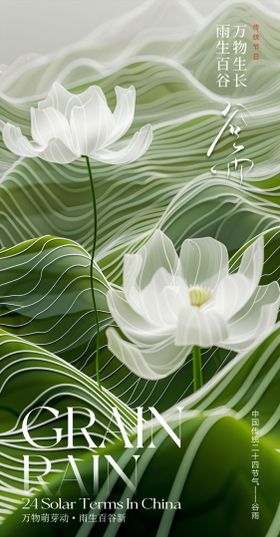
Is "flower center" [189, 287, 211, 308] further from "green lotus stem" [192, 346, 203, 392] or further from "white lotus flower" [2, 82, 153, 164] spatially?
"white lotus flower" [2, 82, 153, 164]

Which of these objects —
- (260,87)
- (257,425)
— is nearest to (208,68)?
(260,87)

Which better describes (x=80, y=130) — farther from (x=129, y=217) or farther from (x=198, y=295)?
(x=198, y=295)

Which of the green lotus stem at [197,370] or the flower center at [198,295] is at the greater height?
the flower center at [198,295]

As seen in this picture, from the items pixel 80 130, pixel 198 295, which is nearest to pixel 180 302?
pixel 198 295

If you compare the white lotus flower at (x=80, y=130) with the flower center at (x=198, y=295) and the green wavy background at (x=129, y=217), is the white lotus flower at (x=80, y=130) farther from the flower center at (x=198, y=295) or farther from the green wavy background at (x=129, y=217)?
the flower center at (x=198, y=295)

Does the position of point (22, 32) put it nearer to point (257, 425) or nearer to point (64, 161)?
point (64, 161)

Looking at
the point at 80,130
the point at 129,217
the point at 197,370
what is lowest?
the point at 197,370

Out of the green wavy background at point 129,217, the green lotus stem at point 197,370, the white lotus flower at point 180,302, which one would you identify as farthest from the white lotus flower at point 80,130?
the green lotus stem at point 197,370
